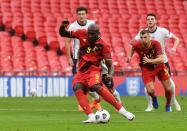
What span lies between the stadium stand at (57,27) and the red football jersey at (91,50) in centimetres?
1239

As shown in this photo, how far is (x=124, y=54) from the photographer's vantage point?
30.4 metres

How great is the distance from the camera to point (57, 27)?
103 ft

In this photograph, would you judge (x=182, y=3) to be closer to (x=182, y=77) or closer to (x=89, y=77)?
(x=182, y=77)

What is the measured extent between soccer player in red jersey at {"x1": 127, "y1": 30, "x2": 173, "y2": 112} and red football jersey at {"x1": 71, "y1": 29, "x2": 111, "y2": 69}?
307 centimetres

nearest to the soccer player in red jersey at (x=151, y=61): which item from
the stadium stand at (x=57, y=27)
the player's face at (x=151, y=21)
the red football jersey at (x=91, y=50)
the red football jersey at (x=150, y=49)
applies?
the red football jersey at (x=150, y=49)

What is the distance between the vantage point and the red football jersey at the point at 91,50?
44.6 ft

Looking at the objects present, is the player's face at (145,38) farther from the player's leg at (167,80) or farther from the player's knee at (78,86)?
the player's knee at (78,86)

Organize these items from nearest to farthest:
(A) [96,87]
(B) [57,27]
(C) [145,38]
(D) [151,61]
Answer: (A) [96,87] < (C) [145,38] < (D) [151,61] < (B) [57,27]

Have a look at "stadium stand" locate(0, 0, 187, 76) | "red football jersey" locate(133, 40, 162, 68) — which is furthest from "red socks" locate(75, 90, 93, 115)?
"stadium stand" locate(0, 0, 187, 76)

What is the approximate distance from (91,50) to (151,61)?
3.32 m

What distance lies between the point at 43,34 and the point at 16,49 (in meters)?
2.10

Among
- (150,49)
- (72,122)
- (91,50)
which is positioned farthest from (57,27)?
(72,122)

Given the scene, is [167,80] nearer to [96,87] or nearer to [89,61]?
[89,61]

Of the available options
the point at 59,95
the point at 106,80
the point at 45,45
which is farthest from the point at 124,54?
Answer: the point at 106,80
